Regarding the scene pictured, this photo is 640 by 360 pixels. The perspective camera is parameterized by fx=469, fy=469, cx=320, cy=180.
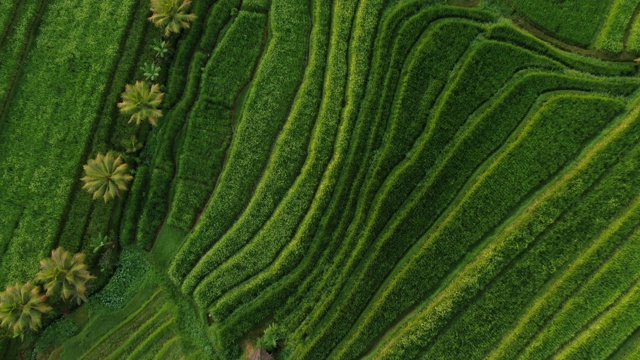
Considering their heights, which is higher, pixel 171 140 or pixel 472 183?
pixel 171 140

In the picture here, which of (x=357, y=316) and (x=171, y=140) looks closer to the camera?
(x=357, y=316)

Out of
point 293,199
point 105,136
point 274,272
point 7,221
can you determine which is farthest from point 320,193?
point 7,221

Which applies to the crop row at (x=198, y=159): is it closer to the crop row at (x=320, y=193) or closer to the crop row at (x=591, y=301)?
the crop row at (x=320, y=193)

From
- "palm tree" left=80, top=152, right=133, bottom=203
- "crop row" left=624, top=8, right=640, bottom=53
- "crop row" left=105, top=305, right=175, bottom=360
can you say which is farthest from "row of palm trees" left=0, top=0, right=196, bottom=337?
"crop row" left=624, top=8, right=640, bottom=53

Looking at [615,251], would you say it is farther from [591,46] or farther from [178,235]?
[178,235]

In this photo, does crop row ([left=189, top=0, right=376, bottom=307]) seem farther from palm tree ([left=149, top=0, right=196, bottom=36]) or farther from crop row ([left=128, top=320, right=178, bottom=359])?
palm tree ([left=149, top=0, right=196, bottom=36])

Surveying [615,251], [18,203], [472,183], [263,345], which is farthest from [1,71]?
[615,251]

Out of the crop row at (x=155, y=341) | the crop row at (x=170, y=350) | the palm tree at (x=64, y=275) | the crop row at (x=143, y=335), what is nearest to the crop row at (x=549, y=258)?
the crop row at (x=170, y=350)
